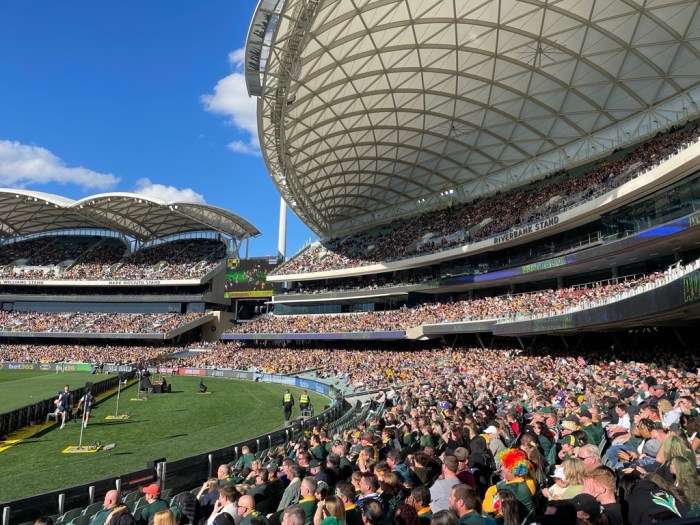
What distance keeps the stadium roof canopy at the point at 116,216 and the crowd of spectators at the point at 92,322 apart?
601 inches

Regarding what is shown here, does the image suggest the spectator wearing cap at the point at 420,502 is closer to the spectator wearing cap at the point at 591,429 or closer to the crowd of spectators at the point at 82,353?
the spectator wearing cap at the point at 591,429

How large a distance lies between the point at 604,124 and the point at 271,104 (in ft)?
92.2

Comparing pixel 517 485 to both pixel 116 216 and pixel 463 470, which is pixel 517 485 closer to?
pixel 463 470

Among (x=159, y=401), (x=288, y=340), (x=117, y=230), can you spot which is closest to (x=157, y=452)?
(x=159, y=401)

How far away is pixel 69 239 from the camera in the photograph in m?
87.4

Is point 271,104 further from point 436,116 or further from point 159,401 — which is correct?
point 159,401

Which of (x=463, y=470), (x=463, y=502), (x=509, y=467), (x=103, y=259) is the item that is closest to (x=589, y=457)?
(x=509, y=467)

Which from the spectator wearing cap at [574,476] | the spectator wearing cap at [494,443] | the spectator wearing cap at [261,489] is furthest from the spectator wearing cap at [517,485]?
the spectator wearing cap at [261,489]

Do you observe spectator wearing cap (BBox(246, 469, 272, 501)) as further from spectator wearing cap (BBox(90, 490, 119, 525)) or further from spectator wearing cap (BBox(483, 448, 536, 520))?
spectator wearing cap (BBox(483, 448, 536, 520))

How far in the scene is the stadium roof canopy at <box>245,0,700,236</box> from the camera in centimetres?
2911

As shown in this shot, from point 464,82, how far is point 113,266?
65807mm

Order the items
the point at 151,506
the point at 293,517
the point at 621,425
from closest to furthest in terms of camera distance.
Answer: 1. the point at 293,517
2. the point at 151,506
3. the point at 621,425

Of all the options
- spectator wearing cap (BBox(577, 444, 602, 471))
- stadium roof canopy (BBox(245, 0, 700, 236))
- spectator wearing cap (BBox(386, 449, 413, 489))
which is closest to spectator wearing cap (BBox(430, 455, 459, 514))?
spectator wearing cap (BBox(386, 449, 413, 489))

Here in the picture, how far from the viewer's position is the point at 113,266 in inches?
3132
